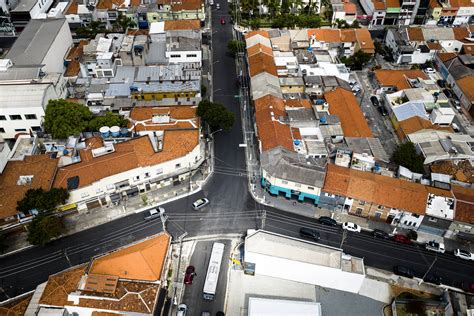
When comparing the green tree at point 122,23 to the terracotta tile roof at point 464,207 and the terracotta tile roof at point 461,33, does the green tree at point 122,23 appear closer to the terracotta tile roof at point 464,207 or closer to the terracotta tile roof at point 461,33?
the terracotta tile roof at point 461,33

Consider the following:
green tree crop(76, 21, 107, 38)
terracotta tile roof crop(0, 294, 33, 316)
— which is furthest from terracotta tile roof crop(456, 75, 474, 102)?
terracotta tile roof crop(0, 294, 33, 316)

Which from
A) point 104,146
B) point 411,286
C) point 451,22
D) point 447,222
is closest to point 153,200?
point 104,146

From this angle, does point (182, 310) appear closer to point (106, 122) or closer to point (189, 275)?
point (189, 275)

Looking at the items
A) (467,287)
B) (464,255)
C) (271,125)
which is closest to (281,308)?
(467,287)

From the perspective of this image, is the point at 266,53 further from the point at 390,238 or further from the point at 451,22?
the point at 451,22

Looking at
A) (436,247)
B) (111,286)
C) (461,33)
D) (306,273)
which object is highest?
(461,33)

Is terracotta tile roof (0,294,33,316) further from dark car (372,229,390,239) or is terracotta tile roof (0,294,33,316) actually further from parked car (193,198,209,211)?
dark car (372,229,390,239)

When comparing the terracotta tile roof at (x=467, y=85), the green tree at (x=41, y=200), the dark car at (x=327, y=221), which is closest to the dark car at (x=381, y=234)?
the dark car at (x=327, y=221)
